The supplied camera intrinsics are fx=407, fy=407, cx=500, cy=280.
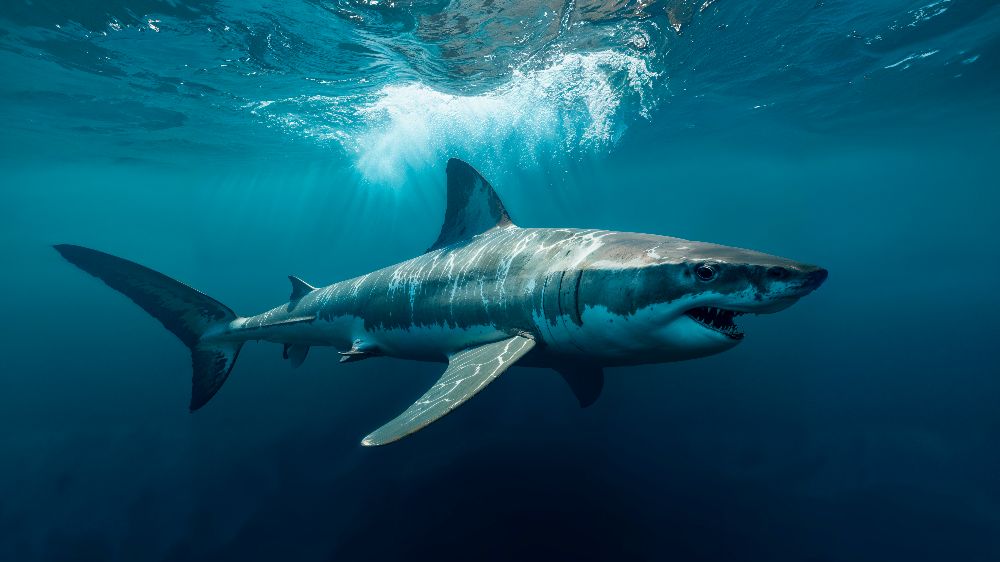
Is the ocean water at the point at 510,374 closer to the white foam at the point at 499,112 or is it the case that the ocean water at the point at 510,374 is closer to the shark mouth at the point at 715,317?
the white foam at the point at 499,112

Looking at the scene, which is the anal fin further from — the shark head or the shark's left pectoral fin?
the shark head

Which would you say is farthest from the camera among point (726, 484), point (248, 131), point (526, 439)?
point (248, 131)

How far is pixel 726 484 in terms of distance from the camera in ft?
20.5

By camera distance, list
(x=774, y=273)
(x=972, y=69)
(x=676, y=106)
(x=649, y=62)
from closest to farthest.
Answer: (x=774, y=273) → (x=649, y=62) → (x=972, y=69) → (x=676, y=106)

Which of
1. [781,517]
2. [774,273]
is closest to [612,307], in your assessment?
[774,273]

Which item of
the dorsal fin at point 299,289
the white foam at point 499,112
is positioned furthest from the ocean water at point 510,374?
the dorsal fin at point 299,289

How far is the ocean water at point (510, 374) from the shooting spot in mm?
5750

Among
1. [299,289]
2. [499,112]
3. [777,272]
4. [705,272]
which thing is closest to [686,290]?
[705,272]

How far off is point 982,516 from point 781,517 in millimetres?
2791

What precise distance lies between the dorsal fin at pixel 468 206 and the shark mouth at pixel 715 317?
3.16 meters

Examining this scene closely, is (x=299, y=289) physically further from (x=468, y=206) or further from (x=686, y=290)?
(x=686, y=290)

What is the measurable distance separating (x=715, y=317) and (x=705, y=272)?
1.57 feet

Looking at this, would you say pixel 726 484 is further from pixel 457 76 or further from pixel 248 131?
pixel 248 131

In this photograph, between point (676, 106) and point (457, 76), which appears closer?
point (457, 76)
